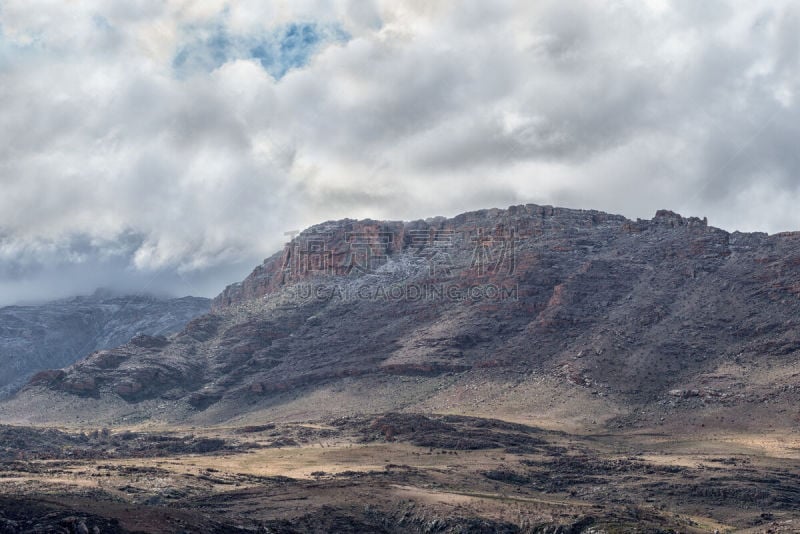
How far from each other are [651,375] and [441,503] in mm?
83801

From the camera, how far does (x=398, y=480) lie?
4333 inches

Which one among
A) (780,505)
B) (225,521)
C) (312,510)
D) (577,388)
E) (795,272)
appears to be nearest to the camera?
(225,521)

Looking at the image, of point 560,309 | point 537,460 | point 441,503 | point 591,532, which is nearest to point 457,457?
point 537,460

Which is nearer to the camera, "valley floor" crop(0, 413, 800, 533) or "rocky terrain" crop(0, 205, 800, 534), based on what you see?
"valley floor" crop(0, 413, 800, 533)

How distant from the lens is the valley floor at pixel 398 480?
292ft

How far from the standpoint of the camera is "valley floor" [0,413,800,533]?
88.9m

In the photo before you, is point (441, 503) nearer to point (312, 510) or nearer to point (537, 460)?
point (312, 510)

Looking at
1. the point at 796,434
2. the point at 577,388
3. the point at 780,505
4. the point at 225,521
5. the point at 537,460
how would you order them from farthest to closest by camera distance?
the point at 577,388 < the point at 796,434 < the point at 537,460 < the point at 780,505 < the point at 225,521

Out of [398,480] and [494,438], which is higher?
[494,438]

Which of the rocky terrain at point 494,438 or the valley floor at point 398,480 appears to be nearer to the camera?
the valley floor at point 398,480

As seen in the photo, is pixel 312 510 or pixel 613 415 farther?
pixel 613 415

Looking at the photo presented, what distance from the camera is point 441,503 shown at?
95750 mm

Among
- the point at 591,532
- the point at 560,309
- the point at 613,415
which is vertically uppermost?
the point at 560,309

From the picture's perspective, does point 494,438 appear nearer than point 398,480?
No
